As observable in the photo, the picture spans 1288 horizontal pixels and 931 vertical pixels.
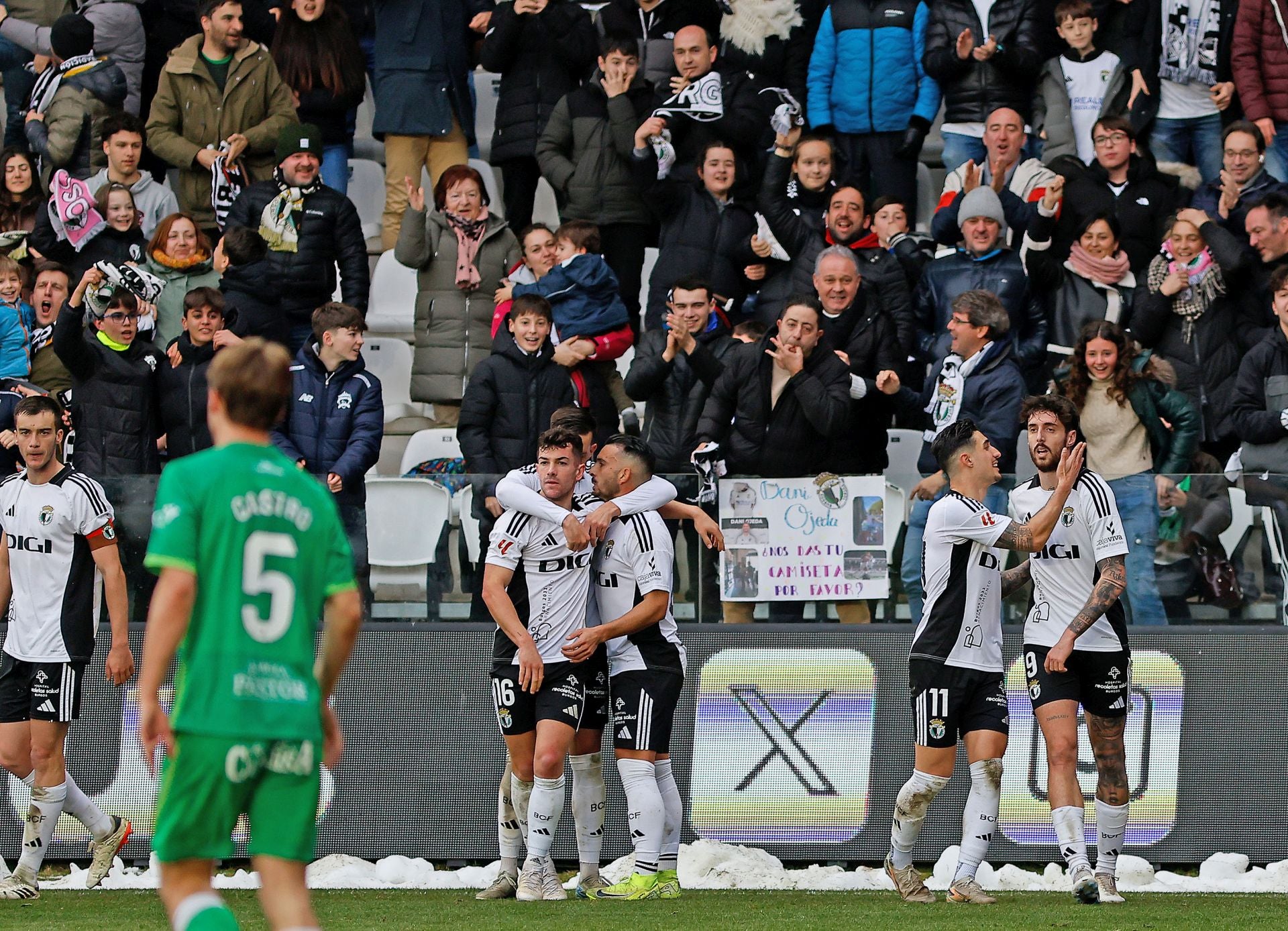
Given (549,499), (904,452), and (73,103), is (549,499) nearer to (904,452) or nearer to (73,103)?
(904,452)

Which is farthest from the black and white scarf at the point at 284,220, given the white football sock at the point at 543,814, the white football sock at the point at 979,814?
the white football sock at the point at 979,814

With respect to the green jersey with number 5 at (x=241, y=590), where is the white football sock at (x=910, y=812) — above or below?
below

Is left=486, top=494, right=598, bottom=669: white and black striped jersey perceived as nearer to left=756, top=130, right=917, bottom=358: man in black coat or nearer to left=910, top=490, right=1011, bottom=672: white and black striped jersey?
left=910, top=490, right=1011, bottom=672: white and black striped jersey

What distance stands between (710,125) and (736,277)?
4.19ft

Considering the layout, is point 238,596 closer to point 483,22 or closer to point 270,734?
point 270,734

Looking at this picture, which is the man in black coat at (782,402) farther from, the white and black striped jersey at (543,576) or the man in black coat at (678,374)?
the white and black striped jersey at (543,576)

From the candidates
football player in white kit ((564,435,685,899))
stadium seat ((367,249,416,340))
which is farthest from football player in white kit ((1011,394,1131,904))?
stadium seat ((367,249,416,340))

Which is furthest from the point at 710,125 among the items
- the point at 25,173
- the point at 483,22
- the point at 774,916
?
the point at 774,916

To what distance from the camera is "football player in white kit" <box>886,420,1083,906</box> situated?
8.35 m

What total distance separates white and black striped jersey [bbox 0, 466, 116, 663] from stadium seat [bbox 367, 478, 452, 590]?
1604mm

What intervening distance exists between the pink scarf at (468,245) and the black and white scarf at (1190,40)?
5432 mm

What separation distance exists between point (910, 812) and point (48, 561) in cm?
458

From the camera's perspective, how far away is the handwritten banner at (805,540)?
9.86m

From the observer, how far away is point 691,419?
35.3ft
